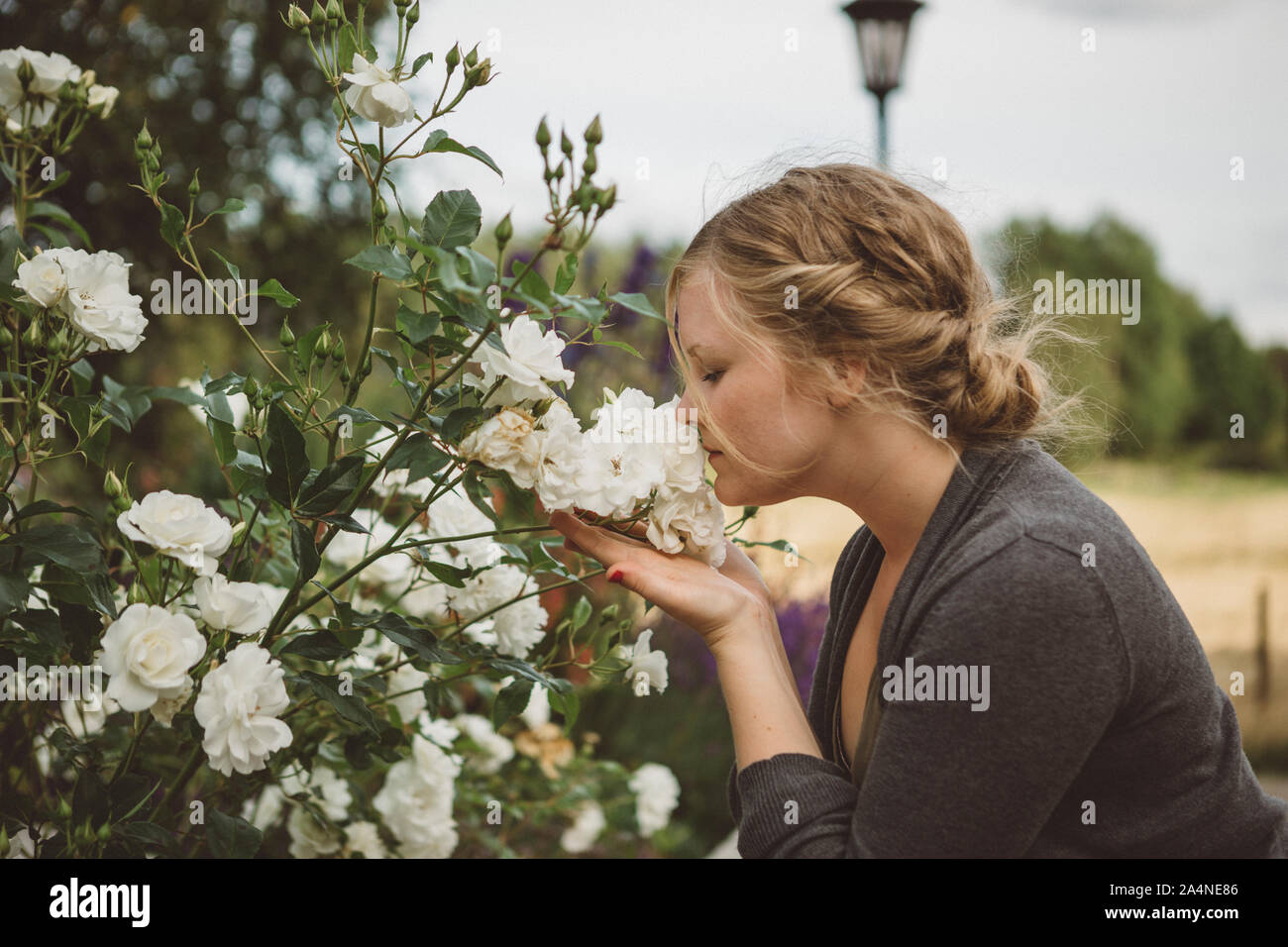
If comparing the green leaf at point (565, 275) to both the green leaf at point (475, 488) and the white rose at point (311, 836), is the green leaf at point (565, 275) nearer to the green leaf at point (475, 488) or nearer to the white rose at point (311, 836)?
the green leaf at point (475, 488)

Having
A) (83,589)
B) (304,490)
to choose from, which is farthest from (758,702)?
(83,589)

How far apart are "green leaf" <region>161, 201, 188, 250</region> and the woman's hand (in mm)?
579

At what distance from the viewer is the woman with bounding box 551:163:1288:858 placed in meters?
1.16

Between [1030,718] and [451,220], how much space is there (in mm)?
861

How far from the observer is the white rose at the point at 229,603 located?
1.15 meters

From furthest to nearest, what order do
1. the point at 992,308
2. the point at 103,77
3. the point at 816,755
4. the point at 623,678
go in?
the point at 103,77
the point at 623,678
the point at 992,308
the point at 816,755

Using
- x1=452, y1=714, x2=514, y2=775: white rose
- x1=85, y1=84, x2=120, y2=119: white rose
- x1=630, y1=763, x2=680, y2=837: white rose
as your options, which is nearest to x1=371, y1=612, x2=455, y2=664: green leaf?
x1=85, y1=84, x2=120, y2=119: white rose

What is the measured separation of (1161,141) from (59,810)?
815cm

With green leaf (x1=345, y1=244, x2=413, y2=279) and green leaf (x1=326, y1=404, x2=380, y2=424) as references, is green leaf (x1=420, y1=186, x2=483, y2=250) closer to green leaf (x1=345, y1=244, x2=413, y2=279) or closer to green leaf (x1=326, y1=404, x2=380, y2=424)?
green leaf (x1=345, y1=244, x2=413, y2=279)

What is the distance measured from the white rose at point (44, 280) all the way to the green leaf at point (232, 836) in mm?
675

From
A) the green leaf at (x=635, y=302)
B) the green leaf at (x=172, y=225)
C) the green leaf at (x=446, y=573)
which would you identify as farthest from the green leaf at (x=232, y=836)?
the green leaf at (x=635, y=302)
